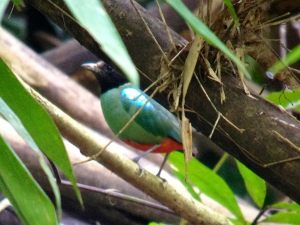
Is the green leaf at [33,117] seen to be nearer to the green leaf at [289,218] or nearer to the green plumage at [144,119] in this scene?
the green leaf at [289,218]

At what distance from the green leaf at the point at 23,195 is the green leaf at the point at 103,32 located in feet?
0.81

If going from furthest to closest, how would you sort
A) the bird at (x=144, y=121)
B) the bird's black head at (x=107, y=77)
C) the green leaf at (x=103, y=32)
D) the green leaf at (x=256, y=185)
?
the bird's black head at (x=107, y=77)
the bird at (x=144, y=121)
the green leaf at (x=256, y=185)
the green leaf at (x=103, y=32)

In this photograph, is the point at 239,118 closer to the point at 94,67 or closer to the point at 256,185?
the point at 256,185

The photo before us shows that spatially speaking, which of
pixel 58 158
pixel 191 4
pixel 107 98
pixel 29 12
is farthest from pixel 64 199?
pixel 29 12

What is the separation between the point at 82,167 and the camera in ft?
7.69

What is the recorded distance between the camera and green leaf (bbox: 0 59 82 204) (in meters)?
0.82

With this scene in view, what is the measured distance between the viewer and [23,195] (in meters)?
0.79

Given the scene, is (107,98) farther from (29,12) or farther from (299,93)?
(29,12)

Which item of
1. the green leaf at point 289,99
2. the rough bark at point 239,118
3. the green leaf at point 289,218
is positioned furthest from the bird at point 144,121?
the rough bark at point 239,118

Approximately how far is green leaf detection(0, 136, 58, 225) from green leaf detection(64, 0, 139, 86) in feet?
0.81

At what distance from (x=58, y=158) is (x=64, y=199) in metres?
1.35

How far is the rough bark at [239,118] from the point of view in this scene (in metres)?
1.06

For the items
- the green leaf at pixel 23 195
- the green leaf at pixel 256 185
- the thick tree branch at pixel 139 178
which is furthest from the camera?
the green leaf at pixel 256 185

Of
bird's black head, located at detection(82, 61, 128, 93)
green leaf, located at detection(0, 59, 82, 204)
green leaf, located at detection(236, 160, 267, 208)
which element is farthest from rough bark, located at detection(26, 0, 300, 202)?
bird's black head, located at detection(82, 61, 128, 93)
